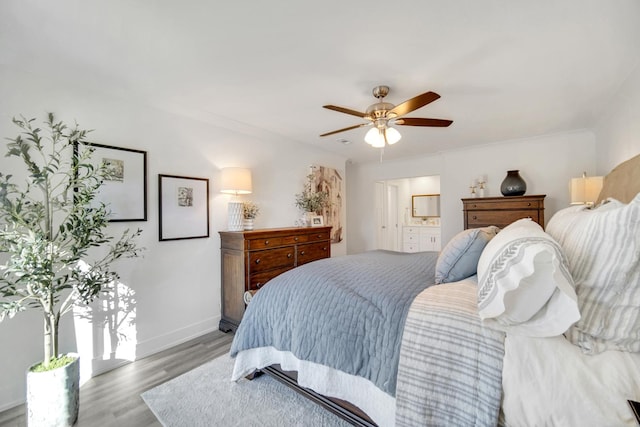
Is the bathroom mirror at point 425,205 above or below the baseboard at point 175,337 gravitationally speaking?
above

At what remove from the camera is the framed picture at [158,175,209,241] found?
2.54m

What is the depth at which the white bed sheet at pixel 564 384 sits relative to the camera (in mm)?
784

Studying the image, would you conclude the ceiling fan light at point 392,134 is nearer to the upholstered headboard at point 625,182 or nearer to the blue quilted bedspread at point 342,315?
the blue quilted bedspread at point 342,315

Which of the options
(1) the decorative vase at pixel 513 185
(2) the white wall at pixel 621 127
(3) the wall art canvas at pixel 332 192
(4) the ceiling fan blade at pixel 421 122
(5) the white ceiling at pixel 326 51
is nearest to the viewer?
(5) the white ceiling at pixel 326 51

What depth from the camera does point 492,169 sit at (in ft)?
13.6

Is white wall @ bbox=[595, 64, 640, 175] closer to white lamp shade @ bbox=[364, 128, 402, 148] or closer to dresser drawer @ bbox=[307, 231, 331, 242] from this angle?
white lamp shade @ bbox=[364, 128, 402, 148]

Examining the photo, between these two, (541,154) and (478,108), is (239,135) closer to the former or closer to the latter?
(478,108)

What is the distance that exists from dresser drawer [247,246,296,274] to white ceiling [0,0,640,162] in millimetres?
1529

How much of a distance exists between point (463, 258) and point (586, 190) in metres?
2.32

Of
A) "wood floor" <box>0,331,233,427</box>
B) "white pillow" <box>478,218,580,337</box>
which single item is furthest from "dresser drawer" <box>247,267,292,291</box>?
"white pillow" <box>478,218,580,337</box>

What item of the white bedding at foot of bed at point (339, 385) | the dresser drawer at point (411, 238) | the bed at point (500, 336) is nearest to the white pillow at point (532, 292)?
the bed at point (500, 336)

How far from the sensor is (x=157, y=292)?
2488mm

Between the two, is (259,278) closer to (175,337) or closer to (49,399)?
(175,337)

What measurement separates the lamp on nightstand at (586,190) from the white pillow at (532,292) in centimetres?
249
